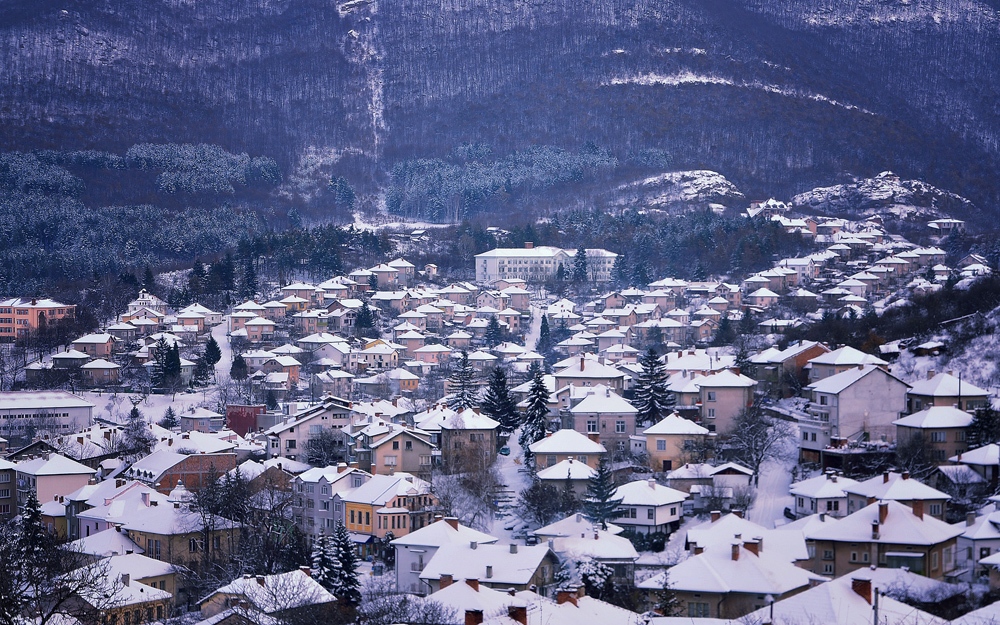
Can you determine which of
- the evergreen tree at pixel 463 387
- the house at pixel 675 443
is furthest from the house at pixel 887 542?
the evergreen tree at pixel 463 387

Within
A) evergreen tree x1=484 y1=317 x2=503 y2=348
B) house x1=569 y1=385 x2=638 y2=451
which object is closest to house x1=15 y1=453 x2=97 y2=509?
house x1=569 y1=385 x2=638 y2=451

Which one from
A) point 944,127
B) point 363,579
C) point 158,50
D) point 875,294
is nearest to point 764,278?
point 875,294

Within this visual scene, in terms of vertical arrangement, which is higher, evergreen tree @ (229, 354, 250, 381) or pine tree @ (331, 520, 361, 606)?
pine tree @ (331, 520, 361, 606)

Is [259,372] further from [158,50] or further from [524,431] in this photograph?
[158,50]

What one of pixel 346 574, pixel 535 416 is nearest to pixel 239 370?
pixel 535 416

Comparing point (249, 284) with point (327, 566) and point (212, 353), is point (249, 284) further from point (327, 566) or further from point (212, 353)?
point (327, 566)

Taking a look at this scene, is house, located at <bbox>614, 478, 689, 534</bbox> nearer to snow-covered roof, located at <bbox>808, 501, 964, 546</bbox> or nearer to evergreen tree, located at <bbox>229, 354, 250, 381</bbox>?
snow-covered roof, located at <bbox>808, 501, 964, 546</bbox>
